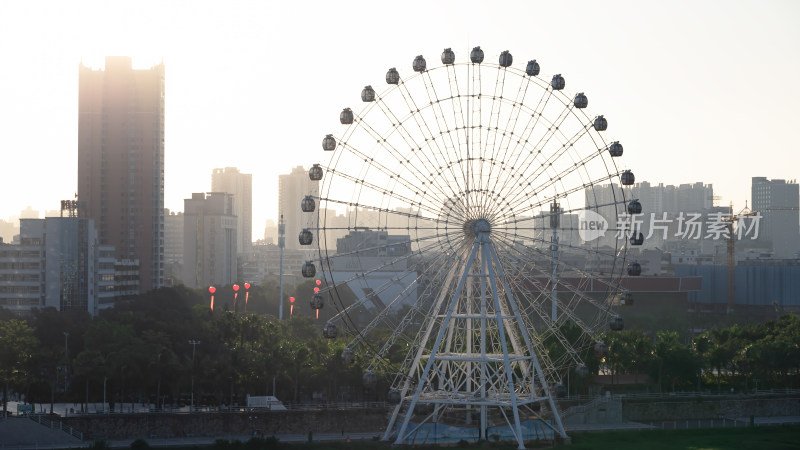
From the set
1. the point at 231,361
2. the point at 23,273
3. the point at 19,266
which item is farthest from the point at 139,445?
the point at 19,266

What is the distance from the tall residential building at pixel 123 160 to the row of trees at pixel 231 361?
197 feet

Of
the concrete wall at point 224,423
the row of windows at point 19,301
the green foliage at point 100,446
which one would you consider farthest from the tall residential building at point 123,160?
the green foliage at point 100,446

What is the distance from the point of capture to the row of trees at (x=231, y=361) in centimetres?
6750

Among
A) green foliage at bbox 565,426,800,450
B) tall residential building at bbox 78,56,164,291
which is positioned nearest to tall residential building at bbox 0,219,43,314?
tall residential building at bbox 78,56,164,291

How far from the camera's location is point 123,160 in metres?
146

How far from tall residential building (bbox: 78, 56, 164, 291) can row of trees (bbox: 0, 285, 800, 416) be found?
197 ft

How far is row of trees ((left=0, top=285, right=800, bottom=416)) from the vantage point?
67500 mm

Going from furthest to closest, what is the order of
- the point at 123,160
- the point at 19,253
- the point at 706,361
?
the point at 123,160 → the point at 19,253 → the point at 706,361

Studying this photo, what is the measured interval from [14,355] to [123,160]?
81898 mm

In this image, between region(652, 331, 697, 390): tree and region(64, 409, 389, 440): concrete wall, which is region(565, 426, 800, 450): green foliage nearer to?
region(652, 331, 697, 390): tree

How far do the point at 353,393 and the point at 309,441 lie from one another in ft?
45.0

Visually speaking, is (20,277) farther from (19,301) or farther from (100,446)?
(100,446)

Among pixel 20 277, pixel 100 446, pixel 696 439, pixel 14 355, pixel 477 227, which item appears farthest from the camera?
pixel 20 277

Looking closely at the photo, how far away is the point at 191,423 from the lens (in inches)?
2440
